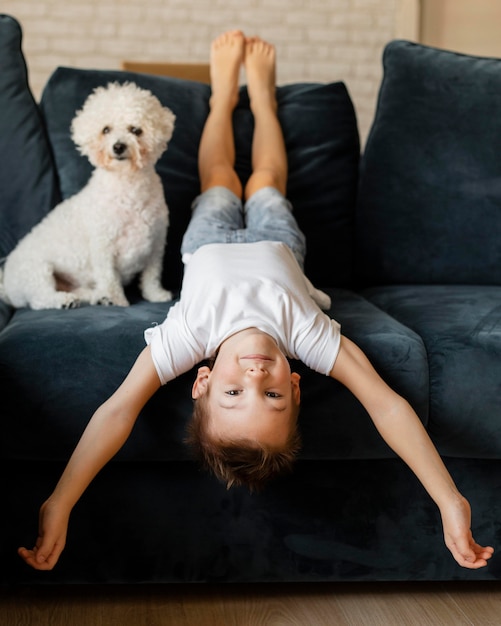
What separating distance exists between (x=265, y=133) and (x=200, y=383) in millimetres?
1051

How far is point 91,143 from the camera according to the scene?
203cm

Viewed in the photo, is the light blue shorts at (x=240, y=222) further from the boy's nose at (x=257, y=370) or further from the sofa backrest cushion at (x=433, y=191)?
the boy's nose at (x=257, y=370)

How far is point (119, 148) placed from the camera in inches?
78.7

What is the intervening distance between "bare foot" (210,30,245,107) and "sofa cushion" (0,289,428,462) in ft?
3.43

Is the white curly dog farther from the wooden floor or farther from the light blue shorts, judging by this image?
the wooden floor

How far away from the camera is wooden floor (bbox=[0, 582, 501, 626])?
5.08ft

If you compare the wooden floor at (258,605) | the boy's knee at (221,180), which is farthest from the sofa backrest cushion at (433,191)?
the wooden floor at (258,605)

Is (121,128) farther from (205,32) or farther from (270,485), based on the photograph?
(205,32)

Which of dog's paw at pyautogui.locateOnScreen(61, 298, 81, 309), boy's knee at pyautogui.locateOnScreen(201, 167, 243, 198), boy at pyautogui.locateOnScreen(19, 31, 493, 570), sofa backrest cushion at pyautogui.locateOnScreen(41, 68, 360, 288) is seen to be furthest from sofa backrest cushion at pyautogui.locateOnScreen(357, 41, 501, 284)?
dog's paw at pyautogui.locateOnScreen(61, 298, 81, 309)

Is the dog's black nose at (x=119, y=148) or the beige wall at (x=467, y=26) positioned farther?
the beige wall at (x=467, y=26)

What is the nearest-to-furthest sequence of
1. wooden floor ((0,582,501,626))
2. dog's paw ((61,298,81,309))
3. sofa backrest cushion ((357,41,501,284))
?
wooden floor ((0,582,501,626)), dog's paw ((61,298,81,309)), sofa backrest cushion ((357,41,501,284))

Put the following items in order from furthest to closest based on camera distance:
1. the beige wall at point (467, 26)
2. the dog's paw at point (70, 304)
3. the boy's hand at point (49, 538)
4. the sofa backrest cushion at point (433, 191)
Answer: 1. the beige wall at point (467, 26)
2. the sofa backrest cushion at point (433, 191)
3. the dog's paw at point (70, 304)
4. the boy's hand at point (49, 538)

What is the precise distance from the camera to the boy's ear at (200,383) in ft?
5.11

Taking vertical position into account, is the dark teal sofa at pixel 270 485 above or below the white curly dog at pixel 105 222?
below
